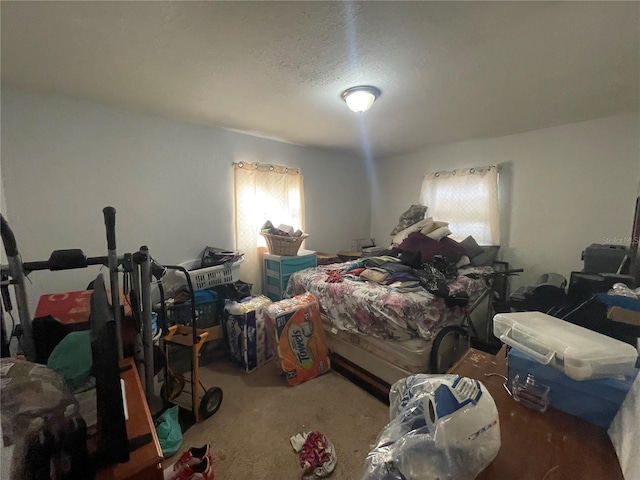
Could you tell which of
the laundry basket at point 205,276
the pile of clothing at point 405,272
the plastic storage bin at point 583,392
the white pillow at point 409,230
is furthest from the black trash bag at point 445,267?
the laundry basket at point 205,276

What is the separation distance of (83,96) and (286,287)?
2.37 m

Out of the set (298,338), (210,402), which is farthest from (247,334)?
(210,402)

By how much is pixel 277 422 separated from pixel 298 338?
607mm

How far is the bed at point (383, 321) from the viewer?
5.93 ft

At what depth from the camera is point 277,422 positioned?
5.72ft

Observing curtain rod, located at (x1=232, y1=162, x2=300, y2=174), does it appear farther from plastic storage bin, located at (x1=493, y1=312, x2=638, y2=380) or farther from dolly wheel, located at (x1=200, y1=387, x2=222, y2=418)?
plastic storage bin, located at (x1=493, y1=312, x2=638, y2=380)

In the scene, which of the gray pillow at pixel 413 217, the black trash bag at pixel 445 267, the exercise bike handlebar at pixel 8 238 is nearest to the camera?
the exercise bike handlebar at pixel 8 238

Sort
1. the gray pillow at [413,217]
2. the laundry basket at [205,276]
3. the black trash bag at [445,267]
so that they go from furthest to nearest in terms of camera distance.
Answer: the gray pillow at [413,217] < the laundry basket at [205,276] < the black trash bag at [445,267]

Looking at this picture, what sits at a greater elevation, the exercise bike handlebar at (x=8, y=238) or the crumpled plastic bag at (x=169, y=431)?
the exercise bike handlebar at (x=8, y=238)

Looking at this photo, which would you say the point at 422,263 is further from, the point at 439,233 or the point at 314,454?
the point at 314,454


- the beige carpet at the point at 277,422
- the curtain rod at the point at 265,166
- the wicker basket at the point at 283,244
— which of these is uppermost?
the curtain rod at the point at 265,166

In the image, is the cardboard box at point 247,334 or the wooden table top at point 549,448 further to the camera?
the cardboard box at point 247,334

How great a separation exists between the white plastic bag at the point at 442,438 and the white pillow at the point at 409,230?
8.17 feet

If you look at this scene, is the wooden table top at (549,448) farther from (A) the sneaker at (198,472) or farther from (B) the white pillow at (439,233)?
(B) the white pillow at (439,233)
